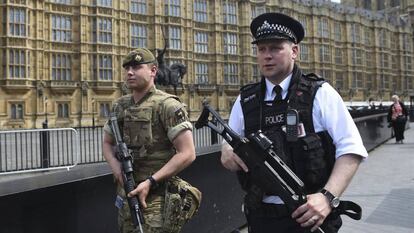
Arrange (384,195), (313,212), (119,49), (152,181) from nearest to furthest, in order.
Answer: (313,212) → (152,181) → (384,195) → (119,49)

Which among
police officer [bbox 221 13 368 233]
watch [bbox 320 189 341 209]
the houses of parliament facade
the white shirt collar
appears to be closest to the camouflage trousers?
police officer [bbox 221 13 368 233]

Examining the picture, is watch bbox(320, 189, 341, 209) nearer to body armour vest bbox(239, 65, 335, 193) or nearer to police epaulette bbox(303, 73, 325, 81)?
body armour vest bbox(239, 65, 335, 193)

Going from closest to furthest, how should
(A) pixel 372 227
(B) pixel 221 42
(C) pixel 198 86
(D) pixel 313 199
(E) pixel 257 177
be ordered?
1. (D) pixel 313 199
2. (E) pixel 257 177
3. (A) pixel 372 227
4. (C) pixel 198 86
5. (B) pixel 221 42

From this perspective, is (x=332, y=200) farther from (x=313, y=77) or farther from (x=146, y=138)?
(x=146, y=138)

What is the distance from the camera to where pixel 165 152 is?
2717 mm

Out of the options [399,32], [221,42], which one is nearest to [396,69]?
[399,32]

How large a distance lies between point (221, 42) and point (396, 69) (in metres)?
39.9

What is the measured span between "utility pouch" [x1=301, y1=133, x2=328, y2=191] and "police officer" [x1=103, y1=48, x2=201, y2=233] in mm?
852

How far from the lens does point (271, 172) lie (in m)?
1.92

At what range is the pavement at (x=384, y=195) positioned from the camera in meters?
5.51

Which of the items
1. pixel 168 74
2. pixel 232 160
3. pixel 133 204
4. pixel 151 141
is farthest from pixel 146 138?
pixel 168 74

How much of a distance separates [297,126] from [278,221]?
0.48 metres

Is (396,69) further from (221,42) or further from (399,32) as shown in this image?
(221,42)

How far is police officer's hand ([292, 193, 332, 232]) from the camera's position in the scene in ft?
5.97
